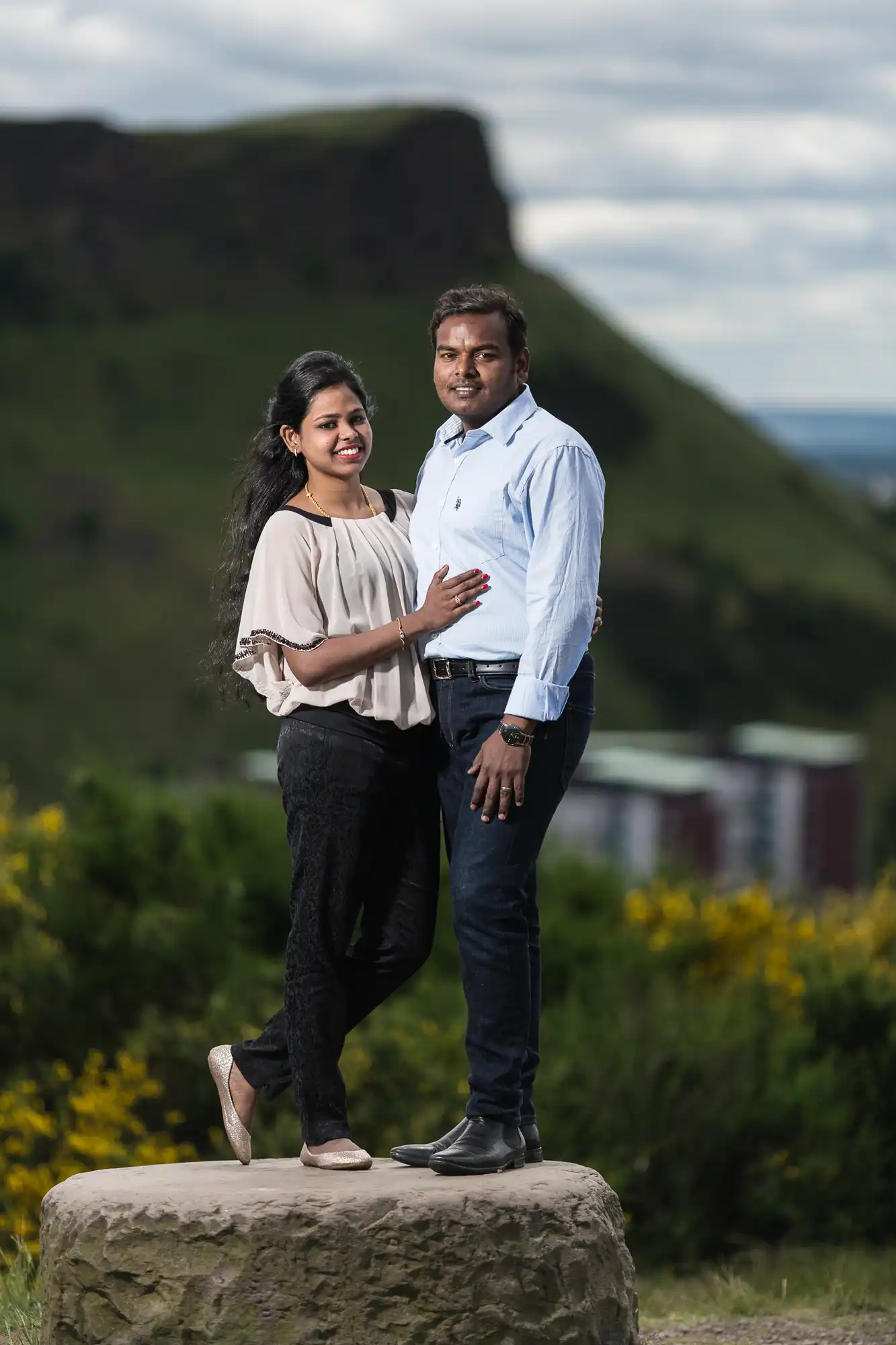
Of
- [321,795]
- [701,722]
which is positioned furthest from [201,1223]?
[701,722]

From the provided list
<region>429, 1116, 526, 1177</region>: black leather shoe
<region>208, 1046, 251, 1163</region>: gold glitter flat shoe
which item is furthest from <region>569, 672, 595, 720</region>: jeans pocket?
<region>208, 1046, 251, 1163</region>: gold glitter flat shoe

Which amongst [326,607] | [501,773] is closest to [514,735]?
[501,773]

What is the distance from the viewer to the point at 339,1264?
5.14 metres

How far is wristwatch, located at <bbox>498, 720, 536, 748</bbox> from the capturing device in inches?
195

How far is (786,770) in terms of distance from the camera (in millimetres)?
73688

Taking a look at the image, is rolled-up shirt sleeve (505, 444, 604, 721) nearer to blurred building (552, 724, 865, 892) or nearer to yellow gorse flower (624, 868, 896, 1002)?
yellow gorse flower (624, 868, 896, 1002)

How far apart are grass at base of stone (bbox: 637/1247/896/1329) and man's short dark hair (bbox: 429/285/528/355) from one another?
3.40 metres

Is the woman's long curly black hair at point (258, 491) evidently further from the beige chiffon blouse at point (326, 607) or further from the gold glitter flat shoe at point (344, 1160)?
the gold glitter flat shoe at point (344, 1160)

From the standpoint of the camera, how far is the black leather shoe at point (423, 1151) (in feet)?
17.8

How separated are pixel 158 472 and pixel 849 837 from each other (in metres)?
37.6

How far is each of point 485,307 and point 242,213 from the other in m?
111

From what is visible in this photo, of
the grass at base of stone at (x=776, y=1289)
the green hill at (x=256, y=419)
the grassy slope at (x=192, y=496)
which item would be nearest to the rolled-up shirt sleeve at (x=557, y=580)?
the grass at base of stone at (x=776, y=1289)

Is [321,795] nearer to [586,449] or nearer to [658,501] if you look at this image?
[586,449]

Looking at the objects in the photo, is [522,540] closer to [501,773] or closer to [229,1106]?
[501,773]
